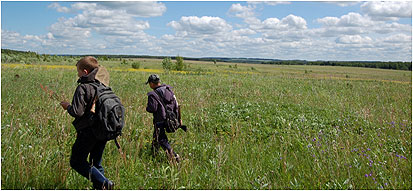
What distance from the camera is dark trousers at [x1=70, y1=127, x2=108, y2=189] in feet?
11.3

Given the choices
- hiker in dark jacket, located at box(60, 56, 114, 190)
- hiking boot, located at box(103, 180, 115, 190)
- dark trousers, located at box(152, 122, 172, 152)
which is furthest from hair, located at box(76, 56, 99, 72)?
dark trousers, located at box(152, 122, 172, 152)

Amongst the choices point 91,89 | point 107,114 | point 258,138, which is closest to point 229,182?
point 107,114

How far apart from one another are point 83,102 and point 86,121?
8.3 inches

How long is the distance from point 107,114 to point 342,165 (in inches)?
122

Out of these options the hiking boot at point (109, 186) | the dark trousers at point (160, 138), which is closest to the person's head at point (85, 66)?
the hiking boot at point (109, 186)

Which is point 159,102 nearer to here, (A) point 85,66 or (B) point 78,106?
(A) point 85,66

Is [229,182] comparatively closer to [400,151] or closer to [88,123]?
[88,123]

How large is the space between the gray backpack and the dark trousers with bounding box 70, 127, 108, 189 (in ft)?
0.47

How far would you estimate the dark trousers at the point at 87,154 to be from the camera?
3.45m

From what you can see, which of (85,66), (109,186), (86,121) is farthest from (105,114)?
(109,186)

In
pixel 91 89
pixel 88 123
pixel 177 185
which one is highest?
pixel 91 89

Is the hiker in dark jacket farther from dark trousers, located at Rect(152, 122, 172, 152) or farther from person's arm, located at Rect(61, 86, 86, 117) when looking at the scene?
dark trousers, located at Rect(152, 122, 172, 152)

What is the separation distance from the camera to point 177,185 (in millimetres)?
3934

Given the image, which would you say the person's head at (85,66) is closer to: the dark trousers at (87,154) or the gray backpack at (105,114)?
the gray backpack at (105,114)
